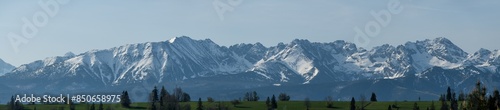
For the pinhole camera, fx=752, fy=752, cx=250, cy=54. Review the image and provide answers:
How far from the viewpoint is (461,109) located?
5506 cm

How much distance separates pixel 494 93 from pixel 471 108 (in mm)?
1919

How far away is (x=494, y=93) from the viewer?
5341 centimetres

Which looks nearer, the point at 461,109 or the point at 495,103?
the point at 495,103

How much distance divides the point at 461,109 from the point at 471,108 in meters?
1.20

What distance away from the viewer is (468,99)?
5428 centimetres

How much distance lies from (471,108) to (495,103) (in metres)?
2.68

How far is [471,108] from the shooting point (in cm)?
5394

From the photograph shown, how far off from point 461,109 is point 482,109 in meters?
3.36

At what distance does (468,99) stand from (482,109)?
102 inches

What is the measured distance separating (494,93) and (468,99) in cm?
188

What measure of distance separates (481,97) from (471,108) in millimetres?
1312

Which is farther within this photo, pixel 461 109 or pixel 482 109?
pixel 461 109

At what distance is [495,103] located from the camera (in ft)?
169

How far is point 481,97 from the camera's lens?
174ft
